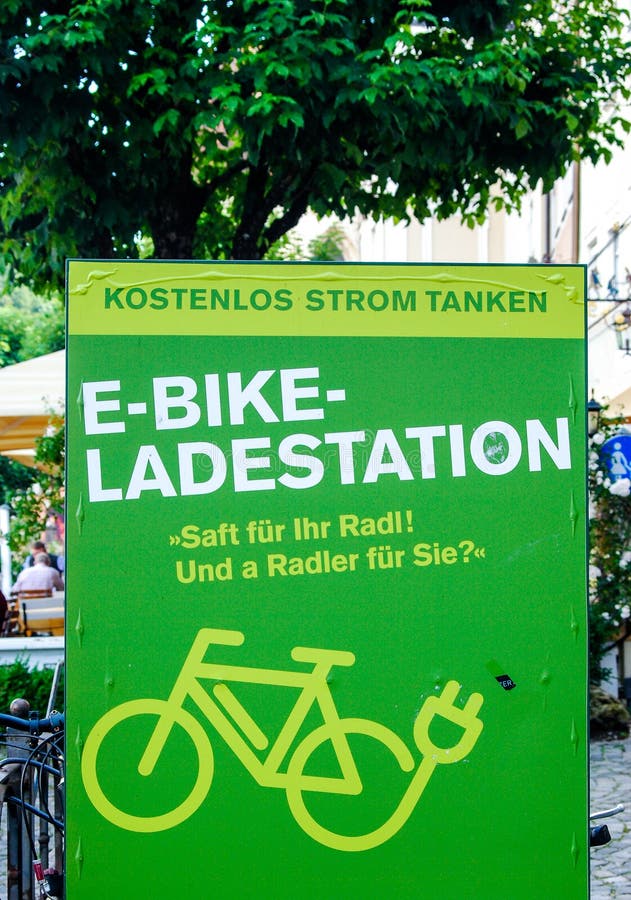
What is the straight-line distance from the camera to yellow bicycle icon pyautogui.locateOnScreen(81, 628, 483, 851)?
11.5 feet

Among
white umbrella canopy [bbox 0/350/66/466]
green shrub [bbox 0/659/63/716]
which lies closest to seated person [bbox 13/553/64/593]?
white umbrella canopy [bbox 0/350/66/466]

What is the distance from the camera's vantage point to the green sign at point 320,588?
139 inches

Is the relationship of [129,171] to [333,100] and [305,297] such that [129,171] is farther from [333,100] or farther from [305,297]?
[305,297]

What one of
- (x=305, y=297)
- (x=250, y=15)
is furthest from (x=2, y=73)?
(x=305, y=297)

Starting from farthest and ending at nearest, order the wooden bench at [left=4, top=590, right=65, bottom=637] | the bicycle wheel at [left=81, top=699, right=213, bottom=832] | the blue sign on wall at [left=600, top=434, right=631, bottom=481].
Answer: the wooden bench at [left=4, top=590, right=65, bottom=637] < the blue sign on wall at [left=600, top=434, right=631, bottom=481] < the bicycle wheel at [left=81, top=699, right=213, bottom=832]

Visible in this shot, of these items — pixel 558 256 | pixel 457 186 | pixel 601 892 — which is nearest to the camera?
pixel 601 892

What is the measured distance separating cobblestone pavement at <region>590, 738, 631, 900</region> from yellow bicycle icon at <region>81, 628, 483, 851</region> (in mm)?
3137

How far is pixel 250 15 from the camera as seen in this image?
1015 cm

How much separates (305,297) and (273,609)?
874mm

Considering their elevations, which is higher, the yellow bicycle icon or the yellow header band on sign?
the yellow header band on sign

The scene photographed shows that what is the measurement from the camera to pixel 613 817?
26.8ft

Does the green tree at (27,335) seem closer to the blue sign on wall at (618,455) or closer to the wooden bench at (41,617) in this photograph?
the wooden bench at (41,617)

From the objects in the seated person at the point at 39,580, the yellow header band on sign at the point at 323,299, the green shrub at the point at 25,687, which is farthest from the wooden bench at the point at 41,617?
the yellow header band on sign at the point at 323,299

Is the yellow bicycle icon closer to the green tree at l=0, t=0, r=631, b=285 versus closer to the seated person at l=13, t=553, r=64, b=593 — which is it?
the green tree at l=0, t=0, r=631, b=285
